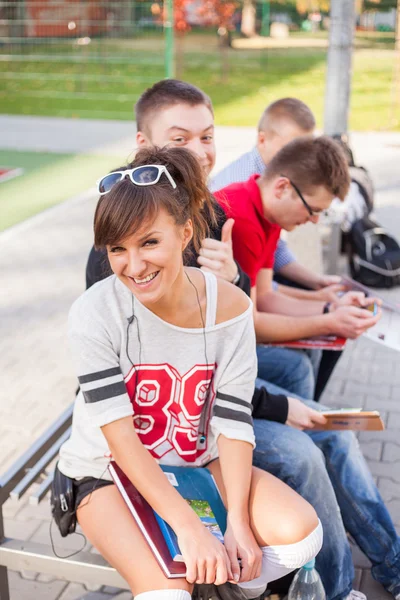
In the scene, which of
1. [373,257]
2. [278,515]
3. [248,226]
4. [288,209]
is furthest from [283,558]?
[373,257]

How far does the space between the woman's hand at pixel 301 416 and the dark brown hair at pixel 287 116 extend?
1983 millimetres

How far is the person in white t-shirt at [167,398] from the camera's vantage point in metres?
2.13

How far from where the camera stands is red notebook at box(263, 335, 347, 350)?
10.8ft

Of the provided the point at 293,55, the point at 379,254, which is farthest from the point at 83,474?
the point at 293,55

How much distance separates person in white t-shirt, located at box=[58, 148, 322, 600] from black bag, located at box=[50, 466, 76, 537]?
0.03 m

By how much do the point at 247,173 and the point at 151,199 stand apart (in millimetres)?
1945

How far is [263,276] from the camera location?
140 inches

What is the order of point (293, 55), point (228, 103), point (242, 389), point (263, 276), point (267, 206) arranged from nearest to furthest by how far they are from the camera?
point (242, 389) → point (267, 206) → point (263, 276) → point (228, 103) → point (293, 55)

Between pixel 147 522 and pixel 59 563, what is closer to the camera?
pixel 147 522

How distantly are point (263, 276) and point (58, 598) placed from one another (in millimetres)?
1582

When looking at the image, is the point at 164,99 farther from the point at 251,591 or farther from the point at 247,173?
the point at 251,591

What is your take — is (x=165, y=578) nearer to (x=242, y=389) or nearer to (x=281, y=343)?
(x=242, y=389)

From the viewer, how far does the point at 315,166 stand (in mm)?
3246

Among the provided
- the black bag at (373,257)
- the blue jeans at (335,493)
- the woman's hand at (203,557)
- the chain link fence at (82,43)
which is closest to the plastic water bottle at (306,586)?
the blue jeans at (335,493)
